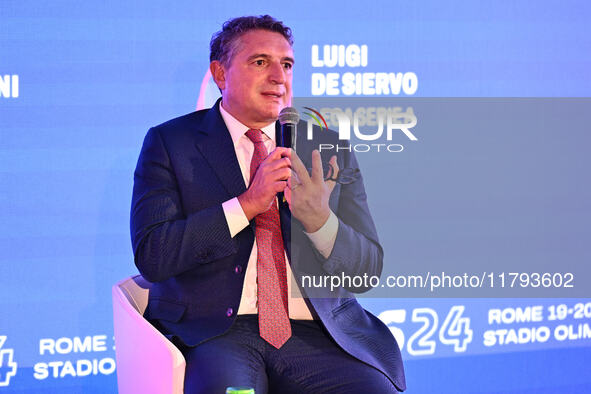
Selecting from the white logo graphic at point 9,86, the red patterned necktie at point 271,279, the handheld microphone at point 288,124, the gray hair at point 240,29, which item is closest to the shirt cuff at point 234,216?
the red patterned necktie at point 271,279

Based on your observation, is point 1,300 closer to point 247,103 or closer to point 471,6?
point 247,103

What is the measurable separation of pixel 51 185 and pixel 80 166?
0.14 m

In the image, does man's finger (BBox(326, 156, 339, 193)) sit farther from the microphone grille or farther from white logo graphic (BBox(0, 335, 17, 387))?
white logo graphic (BBox(0, 335, 17, 387))

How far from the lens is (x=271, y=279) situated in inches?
73.1

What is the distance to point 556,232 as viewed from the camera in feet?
9.47

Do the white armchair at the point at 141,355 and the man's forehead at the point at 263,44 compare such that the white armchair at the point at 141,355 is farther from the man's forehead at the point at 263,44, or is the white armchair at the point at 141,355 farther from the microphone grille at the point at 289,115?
the man's forehead at the point at 263,44

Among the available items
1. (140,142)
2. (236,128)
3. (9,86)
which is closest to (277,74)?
(236,128)

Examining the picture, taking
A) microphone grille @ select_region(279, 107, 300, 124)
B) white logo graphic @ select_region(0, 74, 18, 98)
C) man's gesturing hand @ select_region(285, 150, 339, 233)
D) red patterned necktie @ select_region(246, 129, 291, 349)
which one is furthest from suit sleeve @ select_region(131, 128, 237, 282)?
white logo graphic @ select_region(0, 74, 18, 98)

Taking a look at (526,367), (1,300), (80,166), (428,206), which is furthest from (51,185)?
(526,367)

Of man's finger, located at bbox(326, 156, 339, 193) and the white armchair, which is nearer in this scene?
the white armchair

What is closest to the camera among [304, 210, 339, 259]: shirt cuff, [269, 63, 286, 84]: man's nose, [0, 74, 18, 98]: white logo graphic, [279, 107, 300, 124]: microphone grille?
[279, 107, 300, 124]: microphone grille

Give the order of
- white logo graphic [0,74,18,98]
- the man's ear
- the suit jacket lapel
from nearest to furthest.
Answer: the suit jacket lapel
the man's ear
white logo graphic [0,74,18,98]

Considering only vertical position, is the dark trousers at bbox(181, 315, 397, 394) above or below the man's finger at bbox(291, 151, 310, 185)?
below

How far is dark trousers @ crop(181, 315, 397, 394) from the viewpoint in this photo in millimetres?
1658
